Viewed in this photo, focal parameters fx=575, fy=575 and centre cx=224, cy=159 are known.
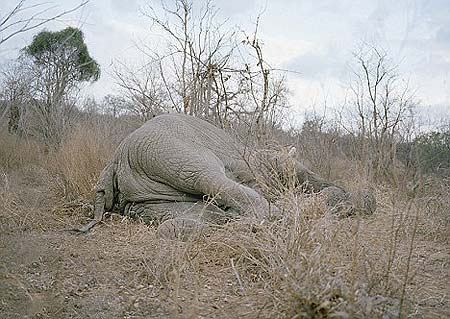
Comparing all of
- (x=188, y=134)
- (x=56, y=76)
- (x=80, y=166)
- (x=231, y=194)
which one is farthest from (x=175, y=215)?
(x=56, y=76)

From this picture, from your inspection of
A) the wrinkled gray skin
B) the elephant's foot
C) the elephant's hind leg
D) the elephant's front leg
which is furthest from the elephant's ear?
the elephant's foot

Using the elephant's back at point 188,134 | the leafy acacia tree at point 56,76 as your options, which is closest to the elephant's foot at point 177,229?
the elephant's back at point 188,134

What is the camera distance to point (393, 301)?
2.37m

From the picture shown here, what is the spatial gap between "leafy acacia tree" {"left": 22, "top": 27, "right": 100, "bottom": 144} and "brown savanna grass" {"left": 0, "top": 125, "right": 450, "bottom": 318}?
5.19m

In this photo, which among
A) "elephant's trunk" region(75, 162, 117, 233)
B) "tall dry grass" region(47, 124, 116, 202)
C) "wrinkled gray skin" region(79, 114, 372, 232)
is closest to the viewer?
"wrinkled gray skin" region(79, 114, 372, 232)

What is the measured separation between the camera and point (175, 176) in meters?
4.66

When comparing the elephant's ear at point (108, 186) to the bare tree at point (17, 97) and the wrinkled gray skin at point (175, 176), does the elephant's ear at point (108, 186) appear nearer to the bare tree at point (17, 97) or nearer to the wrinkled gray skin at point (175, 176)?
the wrinkled gray skin at point (175, 176)

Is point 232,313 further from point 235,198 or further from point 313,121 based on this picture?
point 313,121

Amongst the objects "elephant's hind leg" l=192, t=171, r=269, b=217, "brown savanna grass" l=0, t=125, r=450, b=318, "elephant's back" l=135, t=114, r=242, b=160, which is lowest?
"brown savanna grass" l=0, t=125, r=450, b=318

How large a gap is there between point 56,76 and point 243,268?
1025cm

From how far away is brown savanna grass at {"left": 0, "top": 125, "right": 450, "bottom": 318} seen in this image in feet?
7.68

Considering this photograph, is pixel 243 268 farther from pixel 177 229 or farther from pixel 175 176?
pixel 175 176

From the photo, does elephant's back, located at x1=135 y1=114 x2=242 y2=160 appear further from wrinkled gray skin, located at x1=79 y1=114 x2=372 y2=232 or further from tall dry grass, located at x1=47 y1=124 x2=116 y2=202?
tall dry grass, located at x1=47 y1=124 x2=116 y2=202

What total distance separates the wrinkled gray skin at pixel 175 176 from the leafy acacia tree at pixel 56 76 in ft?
12.7
